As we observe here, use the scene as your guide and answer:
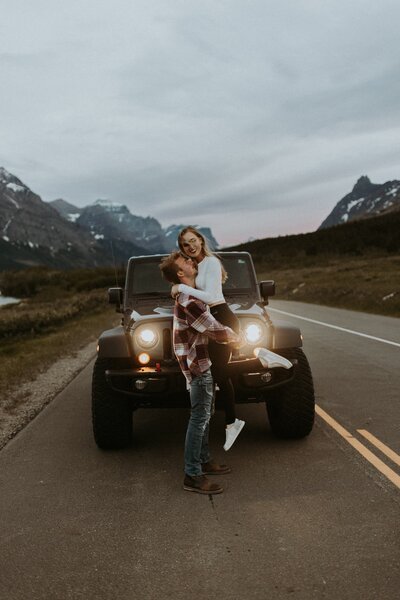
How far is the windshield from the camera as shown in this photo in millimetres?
7254

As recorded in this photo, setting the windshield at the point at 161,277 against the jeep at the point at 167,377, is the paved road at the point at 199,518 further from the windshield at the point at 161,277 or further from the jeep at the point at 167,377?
the windshield at the point at 161,277

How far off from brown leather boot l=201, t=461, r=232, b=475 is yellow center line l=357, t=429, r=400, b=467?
1463 mm

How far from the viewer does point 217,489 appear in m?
4.43

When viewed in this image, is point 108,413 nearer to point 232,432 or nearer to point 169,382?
point 169,382

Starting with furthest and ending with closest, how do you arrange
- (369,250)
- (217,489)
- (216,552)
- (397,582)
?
(369,250) < (217,489) < (216,552) < (397,582)

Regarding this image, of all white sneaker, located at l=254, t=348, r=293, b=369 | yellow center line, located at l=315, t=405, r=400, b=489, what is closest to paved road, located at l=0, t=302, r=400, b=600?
yellow center line, located at l=315, t=405, r=400, b=489

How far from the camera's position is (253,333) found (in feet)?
17.6

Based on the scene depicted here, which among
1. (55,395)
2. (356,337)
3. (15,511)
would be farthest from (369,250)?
(15,511)

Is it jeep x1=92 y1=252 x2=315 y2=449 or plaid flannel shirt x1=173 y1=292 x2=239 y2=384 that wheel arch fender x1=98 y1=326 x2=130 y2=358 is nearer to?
jeep x1=92 y1=252 x2=315 y2=449

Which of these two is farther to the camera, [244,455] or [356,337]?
[356,337]

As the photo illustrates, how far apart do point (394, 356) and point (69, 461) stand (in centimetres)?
750

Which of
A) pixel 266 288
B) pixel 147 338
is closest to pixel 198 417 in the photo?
pixel 147 338

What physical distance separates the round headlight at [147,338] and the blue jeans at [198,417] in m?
1.00

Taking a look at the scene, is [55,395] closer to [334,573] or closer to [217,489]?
[217,489]
